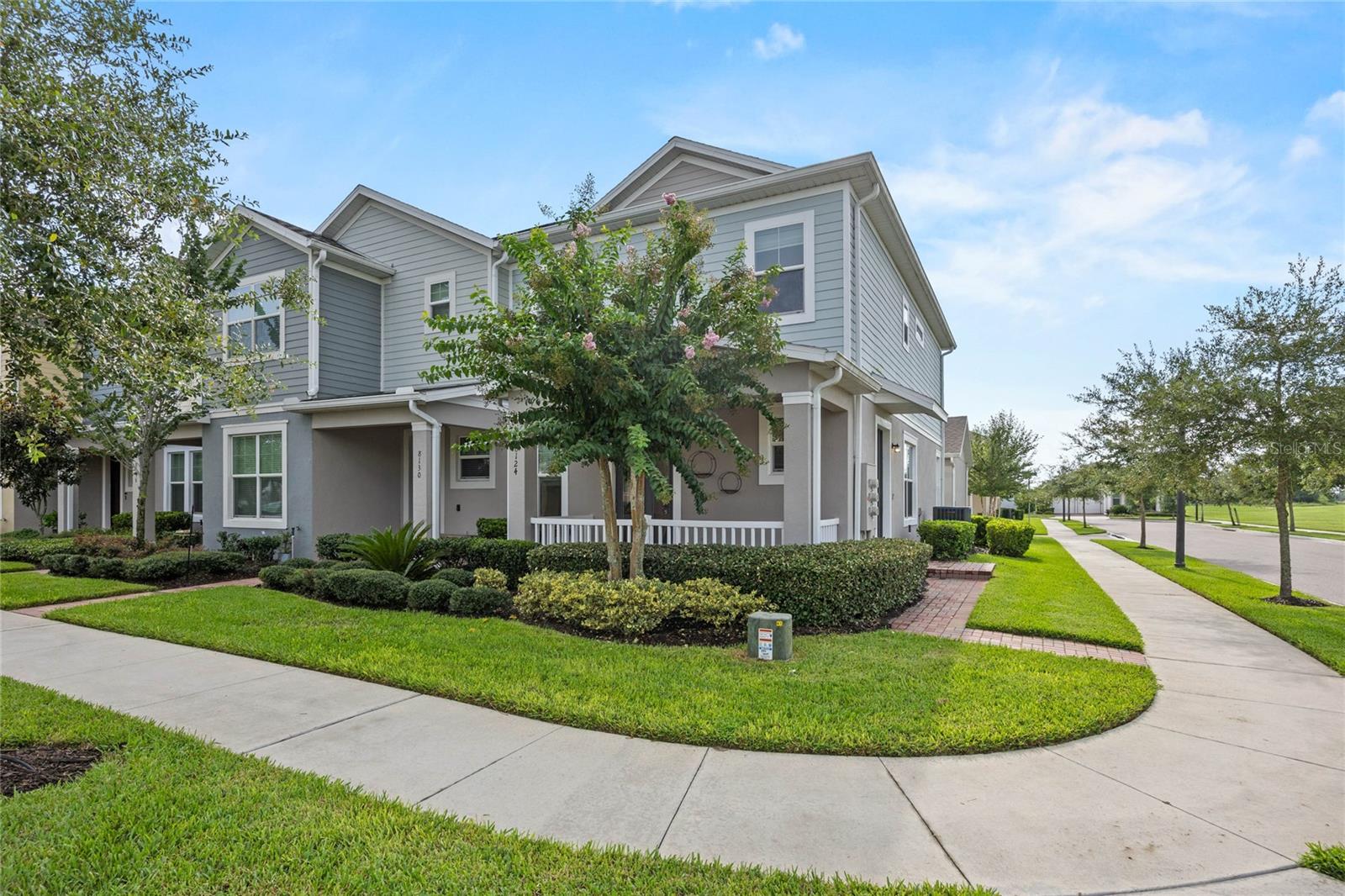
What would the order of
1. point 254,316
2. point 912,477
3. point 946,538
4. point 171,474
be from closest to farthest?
point 946,538, point 254,316, point 912,477, point 171,474

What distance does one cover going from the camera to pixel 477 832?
3.12 m

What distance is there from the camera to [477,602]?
827 centimetres

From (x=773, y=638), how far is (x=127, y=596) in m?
9.78

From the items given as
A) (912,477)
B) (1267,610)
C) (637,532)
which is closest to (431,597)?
(637,532)

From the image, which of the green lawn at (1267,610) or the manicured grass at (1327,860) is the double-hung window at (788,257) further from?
the manicured grass at (1327,860)

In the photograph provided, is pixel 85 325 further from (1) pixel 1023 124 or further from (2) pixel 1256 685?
(1) pixel 1023 124

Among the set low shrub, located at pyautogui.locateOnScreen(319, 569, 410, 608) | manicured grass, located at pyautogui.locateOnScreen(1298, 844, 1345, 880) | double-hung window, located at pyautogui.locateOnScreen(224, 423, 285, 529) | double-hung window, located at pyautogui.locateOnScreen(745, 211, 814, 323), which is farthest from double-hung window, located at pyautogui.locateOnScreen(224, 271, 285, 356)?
manicured grass, located at pyautogui.locateOnScreen(1298, 844, 1345, 880)

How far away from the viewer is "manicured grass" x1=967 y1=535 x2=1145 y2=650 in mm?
7469

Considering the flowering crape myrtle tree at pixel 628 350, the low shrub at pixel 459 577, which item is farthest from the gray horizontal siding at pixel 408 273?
the flowering crape myrtle tree at pixel 628 350

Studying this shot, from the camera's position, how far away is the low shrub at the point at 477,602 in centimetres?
824

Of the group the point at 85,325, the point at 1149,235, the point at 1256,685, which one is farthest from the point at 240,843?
the point at 1149,235

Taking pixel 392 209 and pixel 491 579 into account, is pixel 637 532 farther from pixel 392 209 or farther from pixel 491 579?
pixel 392 209

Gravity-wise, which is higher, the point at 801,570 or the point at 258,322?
the point at 258,322

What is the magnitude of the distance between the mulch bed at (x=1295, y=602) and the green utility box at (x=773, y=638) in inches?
349
